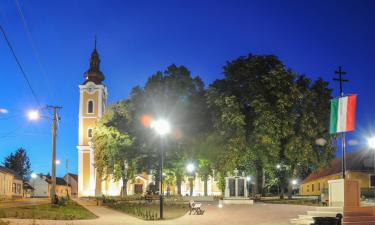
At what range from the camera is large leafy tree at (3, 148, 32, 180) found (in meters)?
146

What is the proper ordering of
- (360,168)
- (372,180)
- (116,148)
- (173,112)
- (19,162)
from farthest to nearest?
(19,162) → (116,148) → (360,168) → (372,180) → (173,112)

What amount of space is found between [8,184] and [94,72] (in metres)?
30.9

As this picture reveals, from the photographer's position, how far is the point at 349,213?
2347cm

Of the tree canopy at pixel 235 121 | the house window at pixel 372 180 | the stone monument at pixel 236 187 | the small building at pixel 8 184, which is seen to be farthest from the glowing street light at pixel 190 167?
the small building at pixel 8 184

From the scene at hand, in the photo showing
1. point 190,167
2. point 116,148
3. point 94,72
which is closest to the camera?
point 190,167

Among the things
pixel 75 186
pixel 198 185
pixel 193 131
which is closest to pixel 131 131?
pixel 193 131

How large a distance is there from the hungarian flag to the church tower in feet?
212

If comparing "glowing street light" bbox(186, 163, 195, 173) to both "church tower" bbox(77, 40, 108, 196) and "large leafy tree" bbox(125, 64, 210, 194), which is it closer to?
"large leafy tree" bbox(125, 64, 210, 194)

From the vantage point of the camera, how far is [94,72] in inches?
3691

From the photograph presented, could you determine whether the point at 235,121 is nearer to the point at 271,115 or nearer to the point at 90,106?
the point at 271,115

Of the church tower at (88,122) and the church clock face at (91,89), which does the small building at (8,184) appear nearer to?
the church tower at (88,122)

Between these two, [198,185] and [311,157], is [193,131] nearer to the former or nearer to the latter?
[311,157]

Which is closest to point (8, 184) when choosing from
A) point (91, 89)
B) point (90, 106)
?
point (90, 106)

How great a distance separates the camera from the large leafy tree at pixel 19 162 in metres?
146
